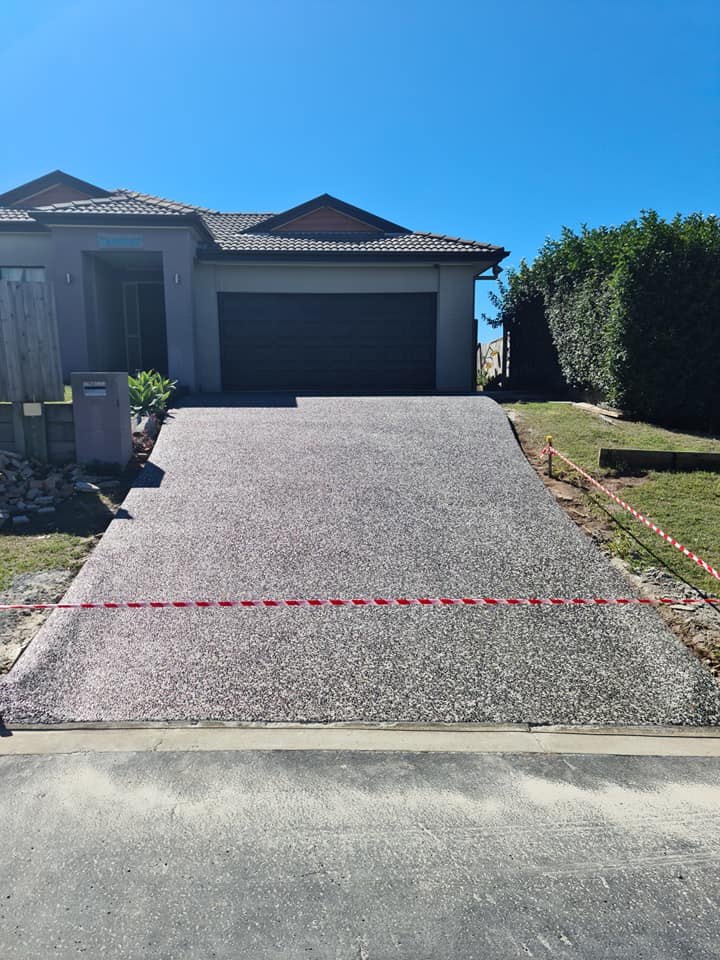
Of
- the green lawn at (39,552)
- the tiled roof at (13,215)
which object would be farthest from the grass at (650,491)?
the tiled roof at (13,215)

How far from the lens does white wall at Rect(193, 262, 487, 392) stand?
16.1 meters

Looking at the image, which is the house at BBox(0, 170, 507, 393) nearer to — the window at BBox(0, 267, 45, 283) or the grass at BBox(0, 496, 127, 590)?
the window at BBox(0, 267, 45, 283)

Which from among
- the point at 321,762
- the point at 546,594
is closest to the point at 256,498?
the point at 546,594

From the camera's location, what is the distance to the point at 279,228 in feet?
62.8

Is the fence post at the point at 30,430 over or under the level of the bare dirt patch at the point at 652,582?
over

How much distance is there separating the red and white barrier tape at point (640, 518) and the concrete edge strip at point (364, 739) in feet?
7.32

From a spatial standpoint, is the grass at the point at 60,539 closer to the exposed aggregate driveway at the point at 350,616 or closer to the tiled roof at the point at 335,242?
the exposed aggregate driveway at the point at 350,616

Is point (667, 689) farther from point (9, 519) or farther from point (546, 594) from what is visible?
point (9, 519)

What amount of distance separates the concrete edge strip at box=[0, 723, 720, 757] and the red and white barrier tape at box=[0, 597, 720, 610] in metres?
1.53

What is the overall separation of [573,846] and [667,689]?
1.86 m

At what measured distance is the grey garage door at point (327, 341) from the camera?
1644cm

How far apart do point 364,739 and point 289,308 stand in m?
13.8

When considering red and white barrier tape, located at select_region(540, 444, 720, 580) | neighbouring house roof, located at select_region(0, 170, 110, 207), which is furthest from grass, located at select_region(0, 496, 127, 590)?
neighbouring house roof, located at select_region(0, 170, 110, 207)

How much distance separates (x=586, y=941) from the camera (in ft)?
8.61
